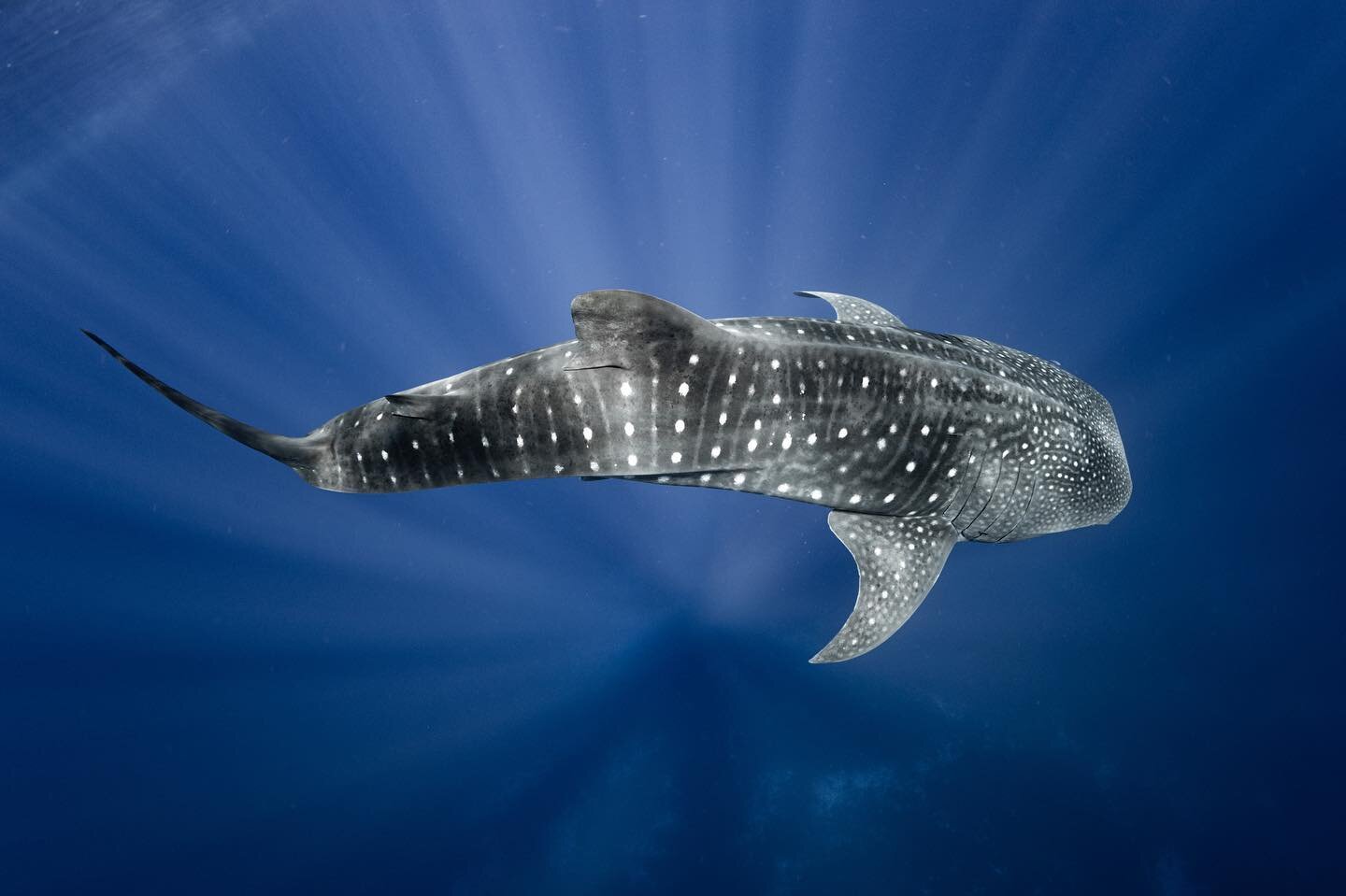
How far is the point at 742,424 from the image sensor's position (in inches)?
124

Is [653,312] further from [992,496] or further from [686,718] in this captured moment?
[686,718]

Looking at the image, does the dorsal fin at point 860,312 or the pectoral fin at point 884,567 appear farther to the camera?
the dorsal fin at point 860,312

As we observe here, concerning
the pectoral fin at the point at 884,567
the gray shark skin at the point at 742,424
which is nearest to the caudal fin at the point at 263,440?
the gray shark skin at the point at 742,424

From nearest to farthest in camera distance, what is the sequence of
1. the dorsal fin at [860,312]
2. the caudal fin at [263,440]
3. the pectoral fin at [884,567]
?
the caudal fin at [263,440] < the pectoral fin at [884,567] < the dorsal fin at [860,312]

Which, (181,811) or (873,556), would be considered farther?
(181,811)

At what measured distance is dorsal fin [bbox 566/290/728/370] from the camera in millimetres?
2922

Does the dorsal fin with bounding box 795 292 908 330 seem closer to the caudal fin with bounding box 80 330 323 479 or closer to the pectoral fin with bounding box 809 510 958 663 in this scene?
the pectoral fin with bounding box 809 510 958 663

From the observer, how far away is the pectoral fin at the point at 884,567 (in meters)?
3.93

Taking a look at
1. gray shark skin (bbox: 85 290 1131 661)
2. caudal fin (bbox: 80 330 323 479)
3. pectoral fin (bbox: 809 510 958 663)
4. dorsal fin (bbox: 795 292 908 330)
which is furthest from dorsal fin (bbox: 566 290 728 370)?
dorsal fin (bbox: 795 292 908 330)

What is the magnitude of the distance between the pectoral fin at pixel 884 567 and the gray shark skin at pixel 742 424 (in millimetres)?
11

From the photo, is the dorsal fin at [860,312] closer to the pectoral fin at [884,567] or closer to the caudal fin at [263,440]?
the pectoral fin at [884,567]

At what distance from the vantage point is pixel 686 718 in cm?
1351

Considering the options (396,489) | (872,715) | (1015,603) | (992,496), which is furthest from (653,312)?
(1015,603)

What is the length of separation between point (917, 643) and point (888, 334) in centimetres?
1122
